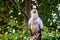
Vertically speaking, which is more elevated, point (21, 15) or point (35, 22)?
point (35, 22)

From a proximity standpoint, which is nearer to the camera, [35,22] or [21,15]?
[35,22]

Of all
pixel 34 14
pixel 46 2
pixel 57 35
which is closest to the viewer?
pixel 34 14

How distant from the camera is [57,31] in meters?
3.15

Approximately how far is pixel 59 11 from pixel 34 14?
1.43m

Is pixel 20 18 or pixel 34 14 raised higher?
pixel 34 14

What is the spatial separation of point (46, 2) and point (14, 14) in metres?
0.42

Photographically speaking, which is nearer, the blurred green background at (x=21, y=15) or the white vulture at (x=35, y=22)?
the white vulture at (x=35, y=22)

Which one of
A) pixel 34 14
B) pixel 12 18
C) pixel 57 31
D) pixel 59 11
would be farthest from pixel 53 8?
pixel 34 14

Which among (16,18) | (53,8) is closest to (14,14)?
(16,18)

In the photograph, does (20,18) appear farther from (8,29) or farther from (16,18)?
(8,29)

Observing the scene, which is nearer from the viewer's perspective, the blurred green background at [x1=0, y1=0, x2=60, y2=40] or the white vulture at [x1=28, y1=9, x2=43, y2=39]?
the white vulture at [x1=28, y1=9, x2=43, y2=39]

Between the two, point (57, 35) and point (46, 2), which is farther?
point (46, 2)

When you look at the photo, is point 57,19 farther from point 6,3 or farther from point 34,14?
point 34,14

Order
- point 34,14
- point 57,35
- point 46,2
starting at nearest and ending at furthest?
1. point 34,14
2. point 57,35
3. point 46,2
